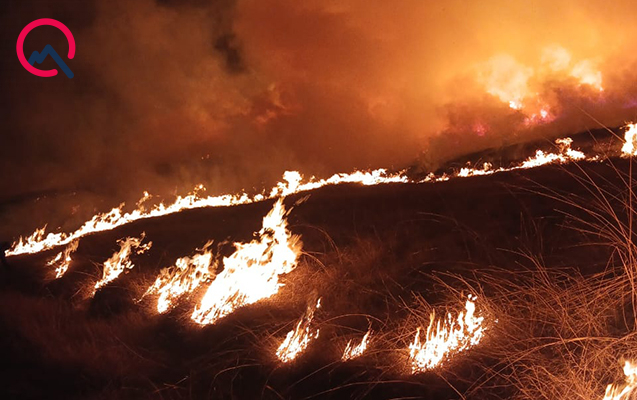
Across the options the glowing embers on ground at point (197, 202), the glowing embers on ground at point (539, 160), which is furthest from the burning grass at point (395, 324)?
the glowing embers on ground at point (197, 202)

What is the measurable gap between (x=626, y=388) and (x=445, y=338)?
5.30ft

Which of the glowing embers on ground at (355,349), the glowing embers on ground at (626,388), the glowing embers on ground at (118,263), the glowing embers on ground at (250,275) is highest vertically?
the glowing embers on ground at (118,263)

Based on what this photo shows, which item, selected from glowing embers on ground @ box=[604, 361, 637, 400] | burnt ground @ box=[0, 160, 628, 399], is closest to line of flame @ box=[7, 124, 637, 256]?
burnt ground @ box=[0, 160, 628, 399]

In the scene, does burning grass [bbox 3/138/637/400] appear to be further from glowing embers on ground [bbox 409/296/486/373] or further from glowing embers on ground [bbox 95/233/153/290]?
glowing embers on ground [bbox 95/233/153/290]

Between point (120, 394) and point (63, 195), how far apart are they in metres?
12.0

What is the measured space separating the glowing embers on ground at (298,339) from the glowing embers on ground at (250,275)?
113cm

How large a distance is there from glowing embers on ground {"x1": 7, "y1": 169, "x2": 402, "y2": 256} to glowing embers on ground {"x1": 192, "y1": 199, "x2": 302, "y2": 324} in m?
4.89

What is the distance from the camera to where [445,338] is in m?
4.66

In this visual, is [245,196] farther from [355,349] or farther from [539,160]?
[355,349]

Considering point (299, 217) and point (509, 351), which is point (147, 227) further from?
point (509, 351)

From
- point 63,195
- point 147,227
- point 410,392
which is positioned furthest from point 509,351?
point 63,195

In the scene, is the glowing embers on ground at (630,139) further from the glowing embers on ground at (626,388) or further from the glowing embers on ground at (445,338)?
the glowing embers on ground at (626,388)

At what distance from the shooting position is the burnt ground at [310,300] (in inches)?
180

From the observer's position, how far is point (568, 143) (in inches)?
448
